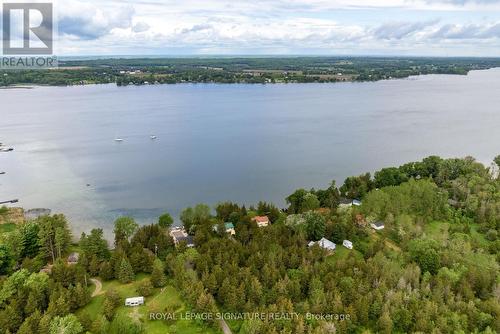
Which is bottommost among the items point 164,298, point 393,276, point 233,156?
point 164,298

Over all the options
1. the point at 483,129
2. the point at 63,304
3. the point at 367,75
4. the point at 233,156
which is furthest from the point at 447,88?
the point at 63,304

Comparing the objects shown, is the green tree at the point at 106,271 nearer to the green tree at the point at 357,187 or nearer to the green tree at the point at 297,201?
the green tree at the point at 297,201

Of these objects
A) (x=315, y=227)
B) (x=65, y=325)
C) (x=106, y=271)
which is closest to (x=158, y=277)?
(x=106, y=271)

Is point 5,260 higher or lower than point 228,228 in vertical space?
lower

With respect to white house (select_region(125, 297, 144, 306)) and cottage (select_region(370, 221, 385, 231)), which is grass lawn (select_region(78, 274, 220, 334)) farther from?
cottage (select_region(370, 221, 385, 231))

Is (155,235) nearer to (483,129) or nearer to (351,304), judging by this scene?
(351,304)

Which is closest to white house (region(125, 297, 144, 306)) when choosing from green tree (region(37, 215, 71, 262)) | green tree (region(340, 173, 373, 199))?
green tree (region(37, 215, 71, 262))

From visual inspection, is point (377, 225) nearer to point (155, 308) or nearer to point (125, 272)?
point (155, 308)

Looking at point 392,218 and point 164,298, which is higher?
point 392,218
